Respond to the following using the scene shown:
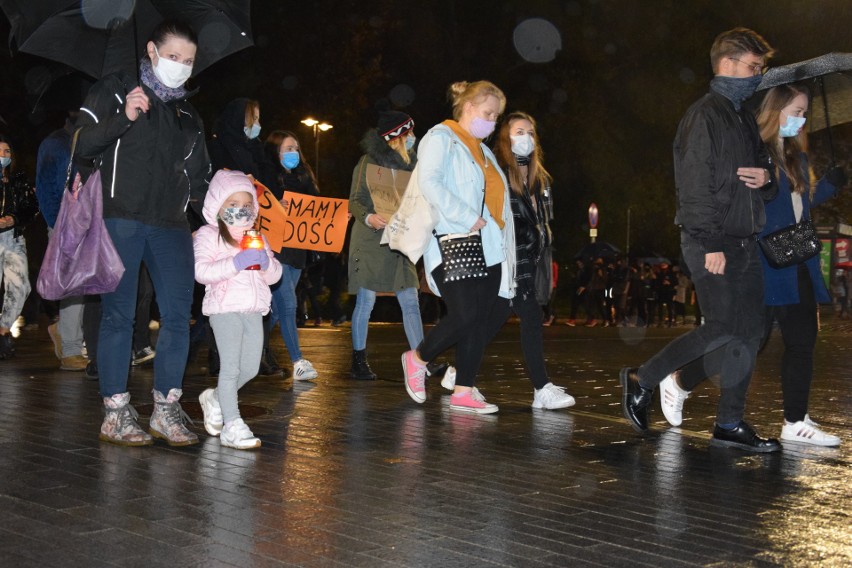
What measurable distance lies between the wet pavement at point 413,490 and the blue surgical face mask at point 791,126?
69.7 inches

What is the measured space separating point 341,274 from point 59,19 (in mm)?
15885

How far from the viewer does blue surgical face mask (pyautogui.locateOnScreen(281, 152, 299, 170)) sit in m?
9.49

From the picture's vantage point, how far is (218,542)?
4047 millimetres

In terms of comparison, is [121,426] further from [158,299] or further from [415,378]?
[415,378]

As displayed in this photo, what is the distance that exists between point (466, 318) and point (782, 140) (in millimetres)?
2200

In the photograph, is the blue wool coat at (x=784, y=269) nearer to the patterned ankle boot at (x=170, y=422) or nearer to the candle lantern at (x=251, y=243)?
the candle lantern at (x=251, y=243)

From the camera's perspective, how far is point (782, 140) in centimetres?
654

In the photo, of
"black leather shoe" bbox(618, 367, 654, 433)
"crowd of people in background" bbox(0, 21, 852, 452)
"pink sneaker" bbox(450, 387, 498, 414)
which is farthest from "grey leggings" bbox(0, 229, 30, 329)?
"black leather shoe" bbox(618, 367, 654, 433)

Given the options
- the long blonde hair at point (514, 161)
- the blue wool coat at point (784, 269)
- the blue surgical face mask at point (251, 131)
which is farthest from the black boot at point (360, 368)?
the blue wool coat at point (784, 269)

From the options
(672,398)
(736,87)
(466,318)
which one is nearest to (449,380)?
(466,318)

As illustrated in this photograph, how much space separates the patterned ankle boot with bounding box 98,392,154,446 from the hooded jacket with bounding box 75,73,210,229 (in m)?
0.94

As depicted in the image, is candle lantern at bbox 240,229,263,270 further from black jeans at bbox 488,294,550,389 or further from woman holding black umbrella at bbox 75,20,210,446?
black jeans at bbox 488,294,550,389

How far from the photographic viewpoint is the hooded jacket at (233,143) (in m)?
8.66

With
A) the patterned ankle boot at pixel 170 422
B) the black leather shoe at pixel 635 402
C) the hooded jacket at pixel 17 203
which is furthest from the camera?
the hooded jacket at pixel 17 203
